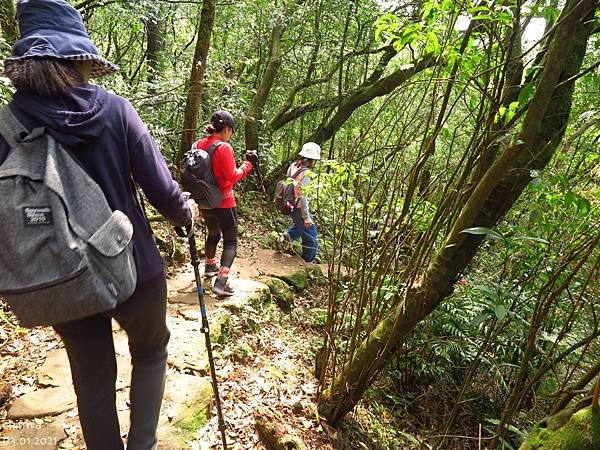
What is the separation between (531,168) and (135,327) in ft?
6.51

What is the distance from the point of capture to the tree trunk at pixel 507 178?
65.2 inches

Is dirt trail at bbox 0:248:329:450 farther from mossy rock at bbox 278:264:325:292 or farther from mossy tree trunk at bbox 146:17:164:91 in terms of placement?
mossy tree trunk at bbox 146:17:164:91

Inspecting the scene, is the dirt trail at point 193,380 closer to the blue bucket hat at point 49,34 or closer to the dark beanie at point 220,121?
the dark beanie at point 220,121

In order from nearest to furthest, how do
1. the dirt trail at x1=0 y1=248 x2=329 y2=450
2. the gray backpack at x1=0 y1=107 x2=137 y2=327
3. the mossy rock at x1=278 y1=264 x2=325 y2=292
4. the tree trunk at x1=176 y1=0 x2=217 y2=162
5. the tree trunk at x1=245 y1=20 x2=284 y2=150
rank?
the gray backpack at x1=0 y1=107 x2=137 y2=327, the dirt trail at x1=0 y1=248 x2=329 y2=450, the tree trunk at x1=176 y1=0 x2=217 y2=162, the mossy rock at x1=278 y1=264 x2=325 y2=292, the tree trunk at x1=245 y1=20 x2=284 y2=150

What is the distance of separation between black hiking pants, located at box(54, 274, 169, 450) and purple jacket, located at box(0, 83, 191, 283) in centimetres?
16

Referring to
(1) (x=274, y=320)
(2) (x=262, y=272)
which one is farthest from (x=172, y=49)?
(1) (x=274, y=320)

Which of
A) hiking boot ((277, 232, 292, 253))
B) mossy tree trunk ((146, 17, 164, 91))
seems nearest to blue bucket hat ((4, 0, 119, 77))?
hiking boot ((277, 232, 292, 253))

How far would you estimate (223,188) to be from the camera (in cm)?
421

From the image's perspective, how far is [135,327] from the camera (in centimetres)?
185

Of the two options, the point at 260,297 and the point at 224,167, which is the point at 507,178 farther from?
the point at 260,297

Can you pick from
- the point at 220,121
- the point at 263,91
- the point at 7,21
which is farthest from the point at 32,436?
the point at 263,91

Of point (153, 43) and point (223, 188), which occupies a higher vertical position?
point (153, 43)

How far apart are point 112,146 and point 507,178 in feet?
5.92

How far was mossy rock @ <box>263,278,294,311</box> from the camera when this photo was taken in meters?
5.70
